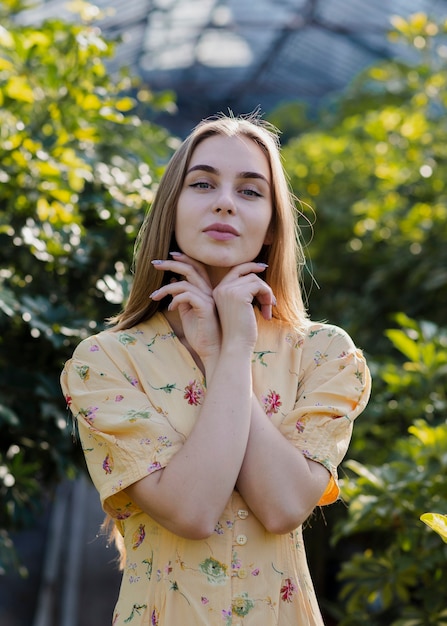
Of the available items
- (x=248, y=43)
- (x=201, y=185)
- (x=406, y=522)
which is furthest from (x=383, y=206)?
(x=248, y=43)

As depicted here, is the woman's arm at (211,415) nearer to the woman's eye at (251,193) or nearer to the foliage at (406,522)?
the woman's eye at (251,193)

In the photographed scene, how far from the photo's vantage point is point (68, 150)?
3.25 meters

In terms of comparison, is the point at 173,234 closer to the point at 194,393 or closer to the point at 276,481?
the point at 194,393

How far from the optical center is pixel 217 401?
159 cm

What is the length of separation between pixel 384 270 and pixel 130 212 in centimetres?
194

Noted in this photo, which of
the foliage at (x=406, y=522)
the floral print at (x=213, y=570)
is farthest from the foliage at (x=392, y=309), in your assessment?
the floral print at (x=213, y=570)

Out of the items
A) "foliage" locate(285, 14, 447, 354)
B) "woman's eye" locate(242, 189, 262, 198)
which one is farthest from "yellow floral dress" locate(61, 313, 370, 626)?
"foliage" locate(285, 14, 447, 354)

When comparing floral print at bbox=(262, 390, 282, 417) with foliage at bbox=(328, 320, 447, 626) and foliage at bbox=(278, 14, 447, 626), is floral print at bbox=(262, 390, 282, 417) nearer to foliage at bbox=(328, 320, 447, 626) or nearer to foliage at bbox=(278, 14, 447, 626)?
foliage at bbox=(278, 14, 447, 626)

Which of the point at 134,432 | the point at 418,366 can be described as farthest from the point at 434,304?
the point at 134,432

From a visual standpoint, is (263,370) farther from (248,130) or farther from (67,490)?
(67,490)

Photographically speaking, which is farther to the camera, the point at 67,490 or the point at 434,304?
the point at 67,490

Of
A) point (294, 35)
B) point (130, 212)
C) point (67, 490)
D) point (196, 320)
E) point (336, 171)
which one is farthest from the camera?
point (294, 35)

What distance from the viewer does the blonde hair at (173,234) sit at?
5.97ft

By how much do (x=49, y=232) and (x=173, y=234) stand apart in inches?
49.8
